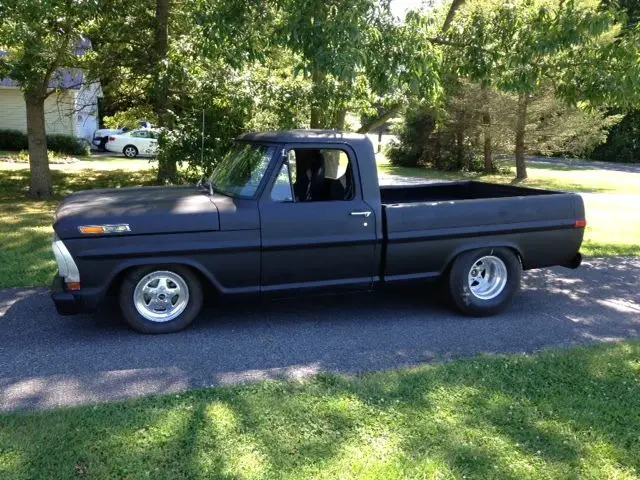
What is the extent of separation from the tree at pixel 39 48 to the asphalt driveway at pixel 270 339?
15.0 feet

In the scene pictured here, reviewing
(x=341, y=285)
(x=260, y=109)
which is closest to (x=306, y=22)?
(x=341, y=285)

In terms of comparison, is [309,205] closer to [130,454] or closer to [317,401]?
[317,401]

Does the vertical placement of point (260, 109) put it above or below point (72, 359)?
above

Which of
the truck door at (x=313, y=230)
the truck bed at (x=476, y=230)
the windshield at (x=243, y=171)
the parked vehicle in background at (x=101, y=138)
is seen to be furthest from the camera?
the parked vehicle in background at (x=101, y=138)

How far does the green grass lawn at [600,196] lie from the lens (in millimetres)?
10070

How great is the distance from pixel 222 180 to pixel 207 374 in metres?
2.10

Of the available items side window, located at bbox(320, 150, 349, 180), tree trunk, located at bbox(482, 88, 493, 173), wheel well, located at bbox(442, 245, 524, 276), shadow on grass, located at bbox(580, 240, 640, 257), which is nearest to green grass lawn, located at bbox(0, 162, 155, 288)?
side window, located at bbox(320, 150, 349, 180)

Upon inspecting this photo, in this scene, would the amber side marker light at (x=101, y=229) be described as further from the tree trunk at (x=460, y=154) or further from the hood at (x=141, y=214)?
the tree trunk at (x=460, y=154)

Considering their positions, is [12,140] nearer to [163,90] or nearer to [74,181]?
[74,181]

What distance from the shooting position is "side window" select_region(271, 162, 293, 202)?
5348 millimetres

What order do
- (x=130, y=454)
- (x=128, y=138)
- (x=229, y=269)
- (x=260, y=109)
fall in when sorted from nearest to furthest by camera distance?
(x=130, y=454), (x=229, y=269), (x=260, y=109), (x=128, y=138)

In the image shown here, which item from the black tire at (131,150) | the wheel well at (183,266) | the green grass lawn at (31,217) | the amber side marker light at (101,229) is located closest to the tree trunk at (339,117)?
the green grass lawn at (31,217)

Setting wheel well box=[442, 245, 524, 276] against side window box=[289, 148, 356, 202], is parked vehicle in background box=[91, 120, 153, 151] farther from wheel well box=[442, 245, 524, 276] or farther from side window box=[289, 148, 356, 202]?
wheel well box=[442, 245, 524, 276]

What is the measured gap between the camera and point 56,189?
15914mm
